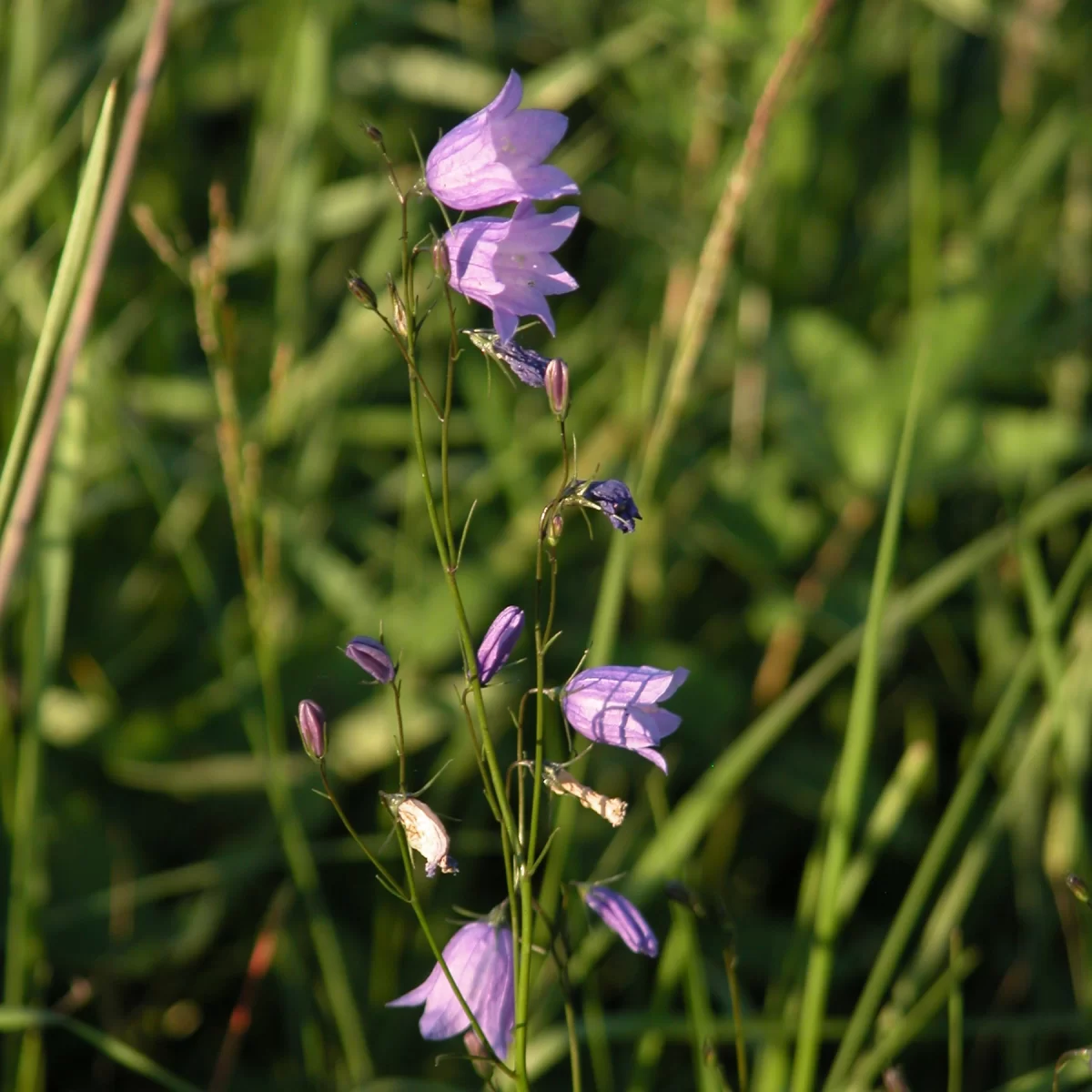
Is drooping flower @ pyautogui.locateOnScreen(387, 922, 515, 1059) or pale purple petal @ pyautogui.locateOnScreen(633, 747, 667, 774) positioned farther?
drooping flower @ pyautogui.locateOnScreen(387, 922, 515, 1059)

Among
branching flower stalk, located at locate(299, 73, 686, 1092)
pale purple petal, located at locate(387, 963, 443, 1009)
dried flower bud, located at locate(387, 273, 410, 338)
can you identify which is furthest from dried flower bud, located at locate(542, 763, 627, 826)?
dried flower bud, located at locate(387, 273, 410, 338)

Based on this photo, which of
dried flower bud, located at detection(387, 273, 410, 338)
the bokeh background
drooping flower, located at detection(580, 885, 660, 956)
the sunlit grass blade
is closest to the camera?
dried flower bud, located at detection(387, 273, 410, 338)

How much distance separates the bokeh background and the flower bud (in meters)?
0.61

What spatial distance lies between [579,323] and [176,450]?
2.80ft

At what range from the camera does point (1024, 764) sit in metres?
1.65

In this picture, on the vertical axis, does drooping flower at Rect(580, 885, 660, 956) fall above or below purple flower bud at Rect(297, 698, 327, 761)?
below

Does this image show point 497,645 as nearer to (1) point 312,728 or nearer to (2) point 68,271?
(1) point 312,728

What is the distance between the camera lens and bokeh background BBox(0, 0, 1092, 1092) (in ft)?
5.38

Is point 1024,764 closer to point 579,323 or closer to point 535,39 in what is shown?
point 579,323

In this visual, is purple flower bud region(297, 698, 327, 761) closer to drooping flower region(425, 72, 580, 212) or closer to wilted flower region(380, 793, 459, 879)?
wilted flower region(380, 793, 459, 879)

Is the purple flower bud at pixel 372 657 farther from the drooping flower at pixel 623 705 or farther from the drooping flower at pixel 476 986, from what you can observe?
the drooping flower at pixel 476 986

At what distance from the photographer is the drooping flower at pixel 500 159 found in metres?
0.85

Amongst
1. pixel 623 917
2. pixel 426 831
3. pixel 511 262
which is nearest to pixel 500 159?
pixel 511 262

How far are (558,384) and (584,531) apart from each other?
4.68 ft
